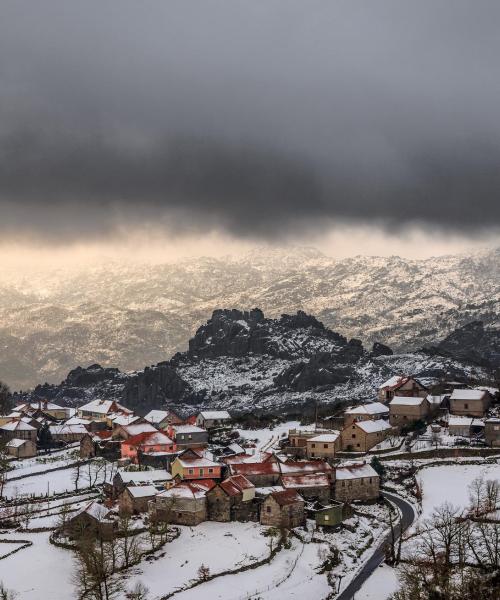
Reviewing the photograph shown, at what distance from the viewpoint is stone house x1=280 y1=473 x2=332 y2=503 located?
113 meters

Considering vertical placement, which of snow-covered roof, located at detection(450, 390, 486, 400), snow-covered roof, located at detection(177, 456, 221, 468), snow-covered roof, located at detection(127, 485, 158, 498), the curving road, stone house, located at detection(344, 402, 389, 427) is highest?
snow-covered roof, located at detection(450, 390, 486, 400)

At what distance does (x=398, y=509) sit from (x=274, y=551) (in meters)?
24.9

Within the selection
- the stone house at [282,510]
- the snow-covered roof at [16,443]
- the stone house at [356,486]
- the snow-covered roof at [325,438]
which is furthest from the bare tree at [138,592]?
the snow-covered roof at [16,443]

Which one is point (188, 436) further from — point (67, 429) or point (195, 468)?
point (195, 468)

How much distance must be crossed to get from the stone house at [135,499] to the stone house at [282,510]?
659 inches

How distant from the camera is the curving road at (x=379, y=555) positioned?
81.4 m

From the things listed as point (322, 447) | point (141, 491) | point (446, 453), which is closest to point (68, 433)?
point (322, 447)

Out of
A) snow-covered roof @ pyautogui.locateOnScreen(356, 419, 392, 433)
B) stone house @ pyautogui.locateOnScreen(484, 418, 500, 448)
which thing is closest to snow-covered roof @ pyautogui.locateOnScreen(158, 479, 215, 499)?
snow-covered roof @ pyautogui.locateOnScreen(356, 419, 392, 433)

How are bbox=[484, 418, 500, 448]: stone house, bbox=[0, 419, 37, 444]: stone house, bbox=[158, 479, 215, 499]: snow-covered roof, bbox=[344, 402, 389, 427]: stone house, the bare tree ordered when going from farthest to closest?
bbox=[0, 419, 37, 444]: stone house → bbox=[344, 402, 389, 427]: stone house → bbox=[484, 418, 500, 448]: stone house → bbox=[158, 479, 215, 499]: snow-covered roof → the bare tree

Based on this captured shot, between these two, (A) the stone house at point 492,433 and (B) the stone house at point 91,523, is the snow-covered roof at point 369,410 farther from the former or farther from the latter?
(B) the stone house at point 91,523

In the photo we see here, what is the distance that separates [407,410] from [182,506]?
7330 cm

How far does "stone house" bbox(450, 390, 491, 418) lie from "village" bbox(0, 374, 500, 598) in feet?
0.71

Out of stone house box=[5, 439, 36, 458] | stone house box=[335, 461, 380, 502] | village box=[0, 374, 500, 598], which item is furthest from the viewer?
stone house box=[5, 439, 36, 458]

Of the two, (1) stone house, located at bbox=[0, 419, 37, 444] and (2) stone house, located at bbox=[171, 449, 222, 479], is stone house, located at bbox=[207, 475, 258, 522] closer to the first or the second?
(2) stone house, located at bbox=[171, 449, 222, 479]
